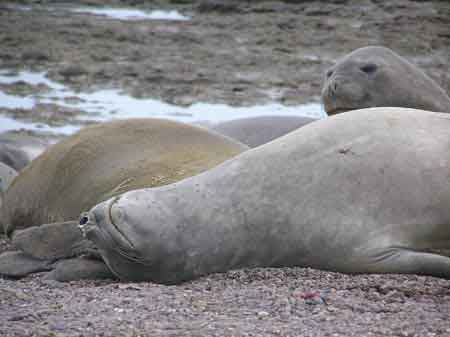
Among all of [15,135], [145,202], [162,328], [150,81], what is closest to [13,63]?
[150,81]

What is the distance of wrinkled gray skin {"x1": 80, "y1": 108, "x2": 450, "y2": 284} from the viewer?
133 inches

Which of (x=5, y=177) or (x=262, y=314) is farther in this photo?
(x=5, y=177)

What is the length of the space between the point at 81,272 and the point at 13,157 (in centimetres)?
369

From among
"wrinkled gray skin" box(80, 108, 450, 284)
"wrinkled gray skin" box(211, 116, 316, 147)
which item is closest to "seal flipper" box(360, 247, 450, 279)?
"wrinkled gray skin" box(80, 108, 450, 284)

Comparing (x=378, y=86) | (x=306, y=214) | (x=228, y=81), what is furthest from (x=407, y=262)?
(x=228, y=81)

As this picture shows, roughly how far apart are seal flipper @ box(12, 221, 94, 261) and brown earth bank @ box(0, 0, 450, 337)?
0.16 meters

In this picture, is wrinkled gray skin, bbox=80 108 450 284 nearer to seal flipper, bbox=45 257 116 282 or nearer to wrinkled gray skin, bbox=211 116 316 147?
seal flipper, bbox=45 257 116 282

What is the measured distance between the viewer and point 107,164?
4504mm

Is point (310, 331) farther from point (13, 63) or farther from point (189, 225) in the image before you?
point (13, 63)

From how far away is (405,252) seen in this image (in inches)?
132

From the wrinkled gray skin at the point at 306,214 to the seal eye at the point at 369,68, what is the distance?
2114mm

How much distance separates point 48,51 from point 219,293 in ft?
32.0

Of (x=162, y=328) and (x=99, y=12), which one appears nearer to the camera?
(x=162, y=328)

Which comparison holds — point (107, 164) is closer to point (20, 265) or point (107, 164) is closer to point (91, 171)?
point (91, 171)
